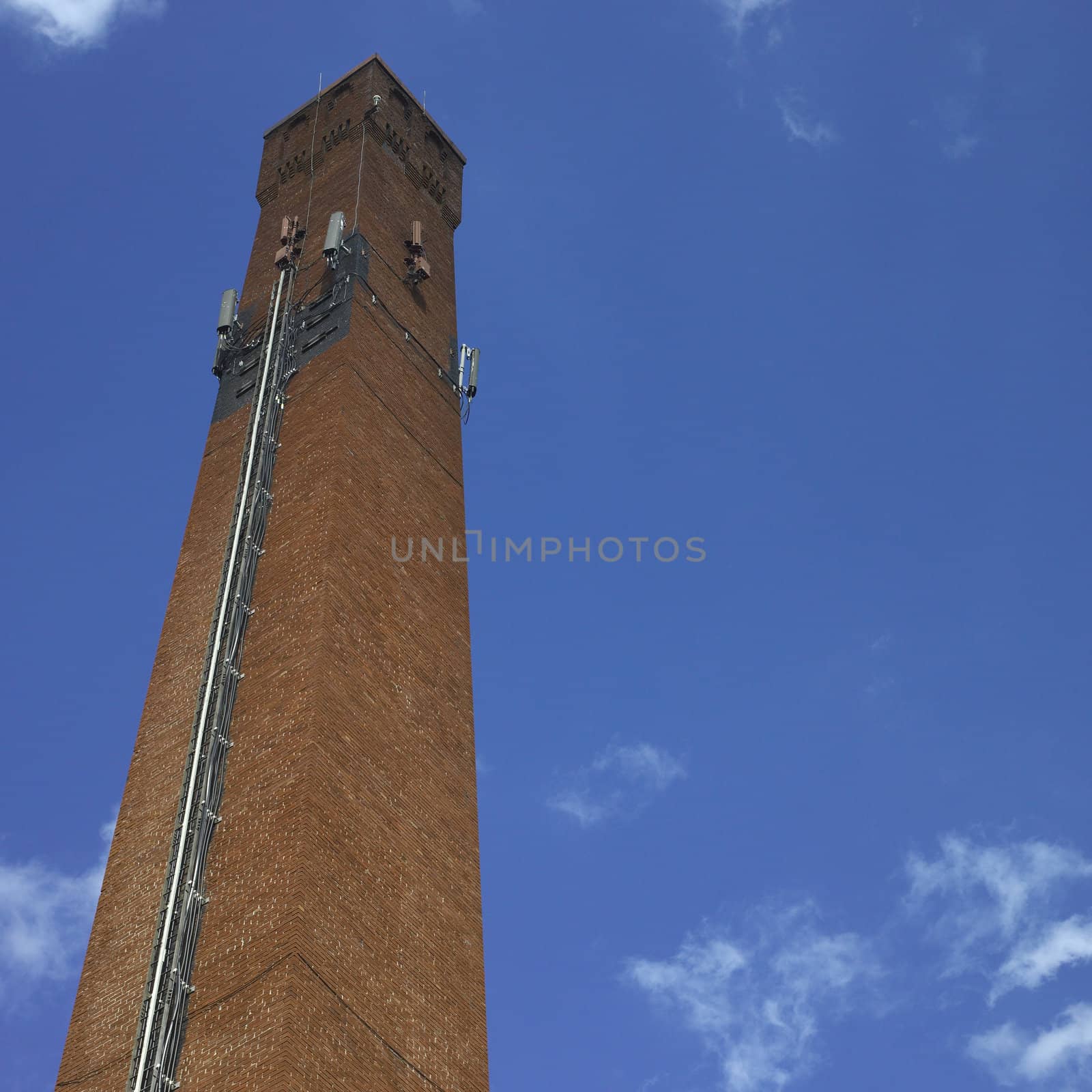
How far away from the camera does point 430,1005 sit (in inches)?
999

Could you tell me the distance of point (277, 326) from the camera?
36094mm

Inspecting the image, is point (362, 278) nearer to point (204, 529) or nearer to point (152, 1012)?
Result: point (204, 529)

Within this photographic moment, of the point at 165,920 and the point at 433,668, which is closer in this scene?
the point at 165,920

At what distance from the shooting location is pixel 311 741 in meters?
25.9

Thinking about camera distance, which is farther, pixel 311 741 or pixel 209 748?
pixel 209 748

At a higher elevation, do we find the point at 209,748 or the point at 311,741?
the point at 209,748

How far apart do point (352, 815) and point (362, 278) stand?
575 inches

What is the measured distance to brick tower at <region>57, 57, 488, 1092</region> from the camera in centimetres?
2352

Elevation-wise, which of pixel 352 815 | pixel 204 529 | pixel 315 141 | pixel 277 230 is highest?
pixel 315 141

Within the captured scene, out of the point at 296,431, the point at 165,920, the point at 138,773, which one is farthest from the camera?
the point at 296,431

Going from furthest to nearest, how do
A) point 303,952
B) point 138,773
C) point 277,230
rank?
1. point 277,230
2. point 138,773
3. point 303,952

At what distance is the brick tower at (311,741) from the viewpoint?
23516 millimetres

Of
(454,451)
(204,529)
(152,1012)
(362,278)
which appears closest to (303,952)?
(152,1012)

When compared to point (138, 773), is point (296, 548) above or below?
above
